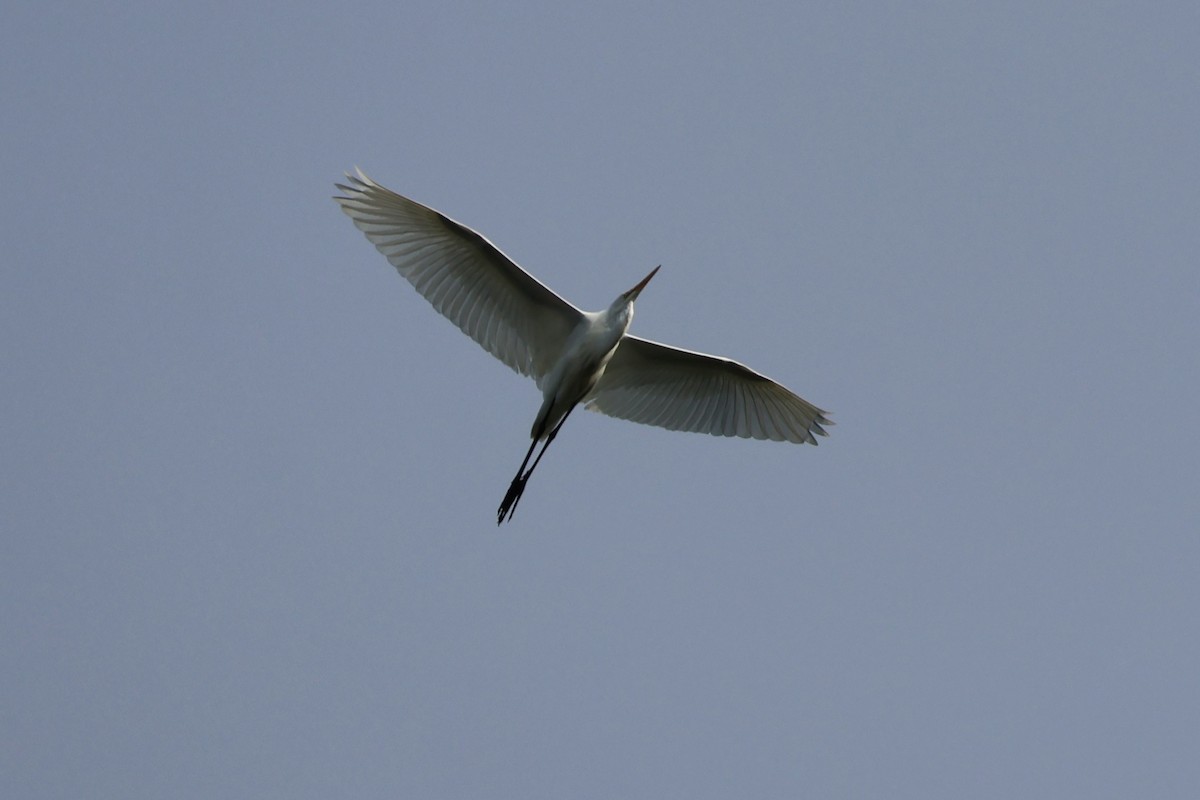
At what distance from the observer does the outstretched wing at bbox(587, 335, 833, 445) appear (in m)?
14.0

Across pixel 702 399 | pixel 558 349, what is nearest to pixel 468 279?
pixel 558 349

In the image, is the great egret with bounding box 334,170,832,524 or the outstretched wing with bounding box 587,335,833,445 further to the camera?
the outstretched wing with bounding box 587,335,833,445

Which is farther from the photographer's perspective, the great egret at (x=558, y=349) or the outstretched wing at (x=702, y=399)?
the outstretched wing at (x=702, y=399)

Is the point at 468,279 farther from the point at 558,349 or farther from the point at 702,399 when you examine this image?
the point at 702,399

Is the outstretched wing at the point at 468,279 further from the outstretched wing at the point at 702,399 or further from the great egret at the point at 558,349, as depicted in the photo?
the outstretched wing at the point at 702,399

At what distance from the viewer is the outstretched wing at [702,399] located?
1402cm

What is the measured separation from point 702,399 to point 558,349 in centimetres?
176

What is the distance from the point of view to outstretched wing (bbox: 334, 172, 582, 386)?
1259 centimetres

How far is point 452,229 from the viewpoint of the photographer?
12.7m

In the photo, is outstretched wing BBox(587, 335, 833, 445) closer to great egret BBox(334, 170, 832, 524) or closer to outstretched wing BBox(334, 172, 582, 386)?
great egret BBox(334, 170, 832, 524)

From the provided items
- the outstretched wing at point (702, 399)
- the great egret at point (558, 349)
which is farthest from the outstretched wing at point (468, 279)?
the outstretched wing at point (702, 399)

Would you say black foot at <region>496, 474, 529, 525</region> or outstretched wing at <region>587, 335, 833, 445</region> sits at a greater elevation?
outstretched wing at <region>587, 335, 833, 445</region>

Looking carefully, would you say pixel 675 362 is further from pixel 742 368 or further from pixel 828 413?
pixel 828 413

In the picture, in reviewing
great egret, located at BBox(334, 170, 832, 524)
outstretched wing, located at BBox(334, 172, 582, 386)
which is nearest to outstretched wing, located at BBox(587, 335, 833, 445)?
great egret, located at BBox(334, 170, 832, 524)
